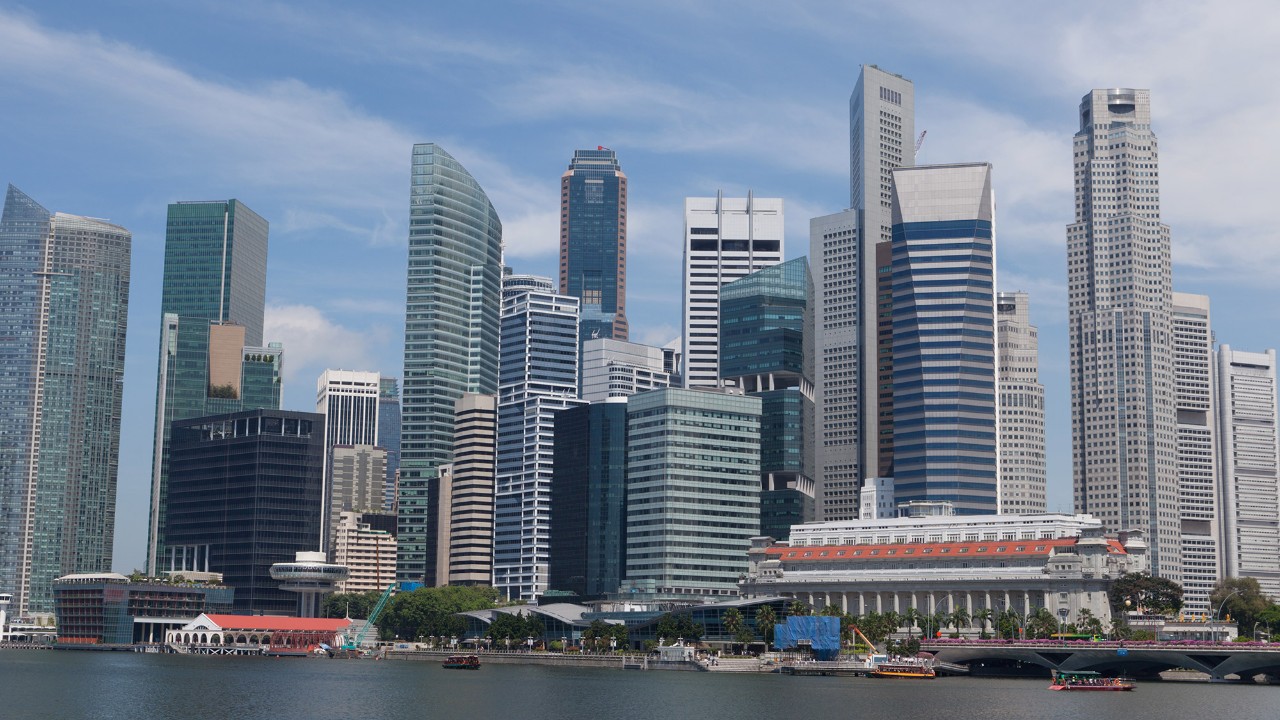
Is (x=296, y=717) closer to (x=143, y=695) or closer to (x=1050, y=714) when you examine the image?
(x=143, y=695)

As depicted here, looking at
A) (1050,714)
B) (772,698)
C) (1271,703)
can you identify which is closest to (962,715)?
(1050,714)

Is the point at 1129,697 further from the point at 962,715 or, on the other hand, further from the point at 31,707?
the point at 31,707

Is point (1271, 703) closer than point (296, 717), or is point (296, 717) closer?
point (296, 717)

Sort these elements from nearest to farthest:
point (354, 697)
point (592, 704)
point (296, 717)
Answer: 1. point (296, 717)
2. point (592, 704)
3. point (354, 697)

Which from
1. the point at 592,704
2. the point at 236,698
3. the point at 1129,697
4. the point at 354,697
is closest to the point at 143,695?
the point at 236,698

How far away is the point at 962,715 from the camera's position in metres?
155

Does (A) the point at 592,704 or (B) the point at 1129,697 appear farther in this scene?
(B) the point at 1129,697

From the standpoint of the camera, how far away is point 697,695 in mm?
187125

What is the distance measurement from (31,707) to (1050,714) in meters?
106

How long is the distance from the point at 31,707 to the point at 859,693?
95.7 m

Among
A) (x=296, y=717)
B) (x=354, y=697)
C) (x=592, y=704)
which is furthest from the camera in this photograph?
(x=354, y=697)

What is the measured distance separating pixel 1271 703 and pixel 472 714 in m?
90.6

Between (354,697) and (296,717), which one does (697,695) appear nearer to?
(354,697)

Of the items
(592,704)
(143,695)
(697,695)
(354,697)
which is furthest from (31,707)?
(697,695)
